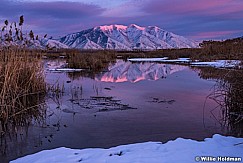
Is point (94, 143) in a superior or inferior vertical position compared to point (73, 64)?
inferior

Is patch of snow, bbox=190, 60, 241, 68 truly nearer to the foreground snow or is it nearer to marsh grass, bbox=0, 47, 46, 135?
the foreground snow

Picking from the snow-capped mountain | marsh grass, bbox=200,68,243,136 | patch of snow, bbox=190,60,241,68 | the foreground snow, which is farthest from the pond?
the snow-capped mountain

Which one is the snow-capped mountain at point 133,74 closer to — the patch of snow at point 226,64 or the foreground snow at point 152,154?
the patch of snow at point 226,64

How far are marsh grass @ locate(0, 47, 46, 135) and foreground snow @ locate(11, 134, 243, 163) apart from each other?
1.70 metres

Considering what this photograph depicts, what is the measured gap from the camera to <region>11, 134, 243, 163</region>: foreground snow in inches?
130

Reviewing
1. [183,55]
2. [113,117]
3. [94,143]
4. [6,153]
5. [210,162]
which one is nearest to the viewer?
[210,162]

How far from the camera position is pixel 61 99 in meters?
7.49

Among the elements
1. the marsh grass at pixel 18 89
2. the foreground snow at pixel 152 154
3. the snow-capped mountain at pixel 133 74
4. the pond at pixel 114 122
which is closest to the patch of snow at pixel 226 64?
the pond at pixel 114 122

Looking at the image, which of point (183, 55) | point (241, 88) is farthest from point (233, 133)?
point (183, 55)

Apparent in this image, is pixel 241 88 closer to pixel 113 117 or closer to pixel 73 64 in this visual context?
pixel 113 117

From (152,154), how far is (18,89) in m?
3.81

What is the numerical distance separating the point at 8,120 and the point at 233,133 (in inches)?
156

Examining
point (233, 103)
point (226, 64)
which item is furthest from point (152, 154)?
point (226, 64)

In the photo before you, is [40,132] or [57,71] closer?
[40,132]
